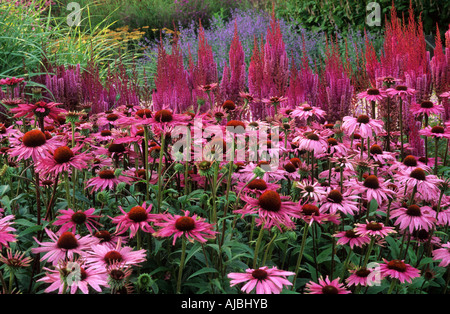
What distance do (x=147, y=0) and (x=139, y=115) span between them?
31.8 ft

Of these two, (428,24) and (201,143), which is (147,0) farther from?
(201,143)

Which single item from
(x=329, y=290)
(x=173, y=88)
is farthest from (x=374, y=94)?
(x=173, y=88)

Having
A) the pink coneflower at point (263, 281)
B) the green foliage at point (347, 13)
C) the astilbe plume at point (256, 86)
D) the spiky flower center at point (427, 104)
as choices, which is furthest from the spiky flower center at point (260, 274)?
the green foliage at point (347, 13)

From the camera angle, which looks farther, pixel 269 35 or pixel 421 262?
pixel 269 35

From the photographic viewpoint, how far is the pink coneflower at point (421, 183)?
5.32 feet

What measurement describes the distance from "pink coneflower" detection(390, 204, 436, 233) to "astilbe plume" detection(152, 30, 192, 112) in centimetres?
160

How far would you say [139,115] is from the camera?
156 centimetres

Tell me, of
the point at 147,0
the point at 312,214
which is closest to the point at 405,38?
the point at 312,214

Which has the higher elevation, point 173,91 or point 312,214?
point 173,91

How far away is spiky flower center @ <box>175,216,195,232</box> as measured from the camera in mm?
1222

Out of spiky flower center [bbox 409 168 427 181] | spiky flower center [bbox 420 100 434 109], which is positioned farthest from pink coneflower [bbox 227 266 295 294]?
spiky flower center [bbox 420 100 434 109]

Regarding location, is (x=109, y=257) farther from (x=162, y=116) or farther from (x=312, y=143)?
(x=312, y=143)
